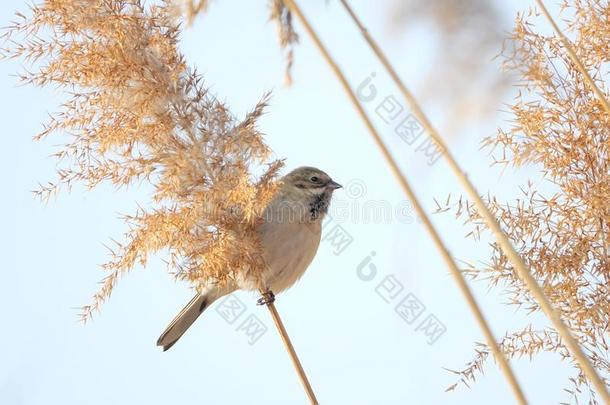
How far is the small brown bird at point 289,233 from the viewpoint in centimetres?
383

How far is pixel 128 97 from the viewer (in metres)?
2.27

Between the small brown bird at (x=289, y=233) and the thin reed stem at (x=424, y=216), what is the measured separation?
7.14ft

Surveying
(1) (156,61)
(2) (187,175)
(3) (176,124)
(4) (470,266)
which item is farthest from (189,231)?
(4) (470,266)

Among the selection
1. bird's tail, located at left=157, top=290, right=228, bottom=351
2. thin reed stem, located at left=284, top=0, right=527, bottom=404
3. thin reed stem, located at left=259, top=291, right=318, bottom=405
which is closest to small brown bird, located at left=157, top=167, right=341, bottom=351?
bird's tail, located at left=157, top=290, right=228, bottom=351

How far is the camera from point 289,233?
3883 millimetres

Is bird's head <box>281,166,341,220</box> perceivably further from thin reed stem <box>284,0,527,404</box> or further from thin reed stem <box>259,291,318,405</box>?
thin reed stem <box>284,0,527,404</box>

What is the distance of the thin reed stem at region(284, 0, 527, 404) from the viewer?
4.57 ft

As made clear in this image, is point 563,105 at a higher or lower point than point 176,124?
lower

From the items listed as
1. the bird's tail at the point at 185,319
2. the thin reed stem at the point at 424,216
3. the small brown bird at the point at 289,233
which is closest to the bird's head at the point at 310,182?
the small brown bird at the point at 289,233

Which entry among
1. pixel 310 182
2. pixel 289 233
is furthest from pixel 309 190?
pixel 289 233

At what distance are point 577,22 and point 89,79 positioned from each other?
1427mm

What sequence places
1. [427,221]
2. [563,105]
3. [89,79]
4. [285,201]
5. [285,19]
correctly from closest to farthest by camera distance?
1. [427,221]
2. [285,19]
3. [563,105]
4. [89,79]
5. [285,201]

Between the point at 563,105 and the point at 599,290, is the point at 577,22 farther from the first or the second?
the point at 599,290

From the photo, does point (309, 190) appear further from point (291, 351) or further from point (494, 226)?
point (494, 226)
